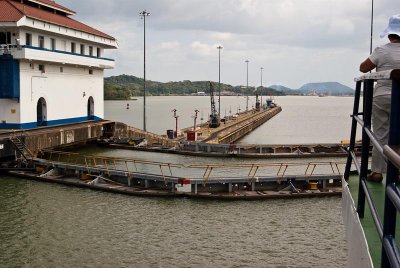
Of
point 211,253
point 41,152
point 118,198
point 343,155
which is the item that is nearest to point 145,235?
point 211,253

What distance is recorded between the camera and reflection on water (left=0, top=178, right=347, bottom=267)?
12.6 meters

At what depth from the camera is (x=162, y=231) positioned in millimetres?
14984

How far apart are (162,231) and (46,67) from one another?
65.3ft

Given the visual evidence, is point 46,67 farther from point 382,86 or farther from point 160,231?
point 382,86

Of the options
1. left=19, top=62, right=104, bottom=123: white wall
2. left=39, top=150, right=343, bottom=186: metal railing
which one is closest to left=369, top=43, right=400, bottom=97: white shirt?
left=39, top=150, right=343, bottom=186: metal railing

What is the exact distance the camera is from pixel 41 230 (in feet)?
48.9

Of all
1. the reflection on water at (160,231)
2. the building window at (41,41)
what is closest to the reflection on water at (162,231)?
the reflection on water at (160,231)

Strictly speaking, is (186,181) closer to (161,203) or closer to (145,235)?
(161,203)

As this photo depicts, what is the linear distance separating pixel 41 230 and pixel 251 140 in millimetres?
35580

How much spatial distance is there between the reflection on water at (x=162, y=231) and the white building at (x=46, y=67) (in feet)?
33.5

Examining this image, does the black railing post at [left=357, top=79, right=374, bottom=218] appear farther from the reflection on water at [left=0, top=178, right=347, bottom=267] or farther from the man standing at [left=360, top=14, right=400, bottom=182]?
the reflection on water at [left=0, top=178, right=347, bottom=267]

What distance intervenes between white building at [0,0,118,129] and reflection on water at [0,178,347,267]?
10207mm

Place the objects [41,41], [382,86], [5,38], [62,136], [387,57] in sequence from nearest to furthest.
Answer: [387,57], [382,86], [5,38], [62,136], [41,41]

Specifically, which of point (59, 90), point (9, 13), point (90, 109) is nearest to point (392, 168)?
point (9, 13)
